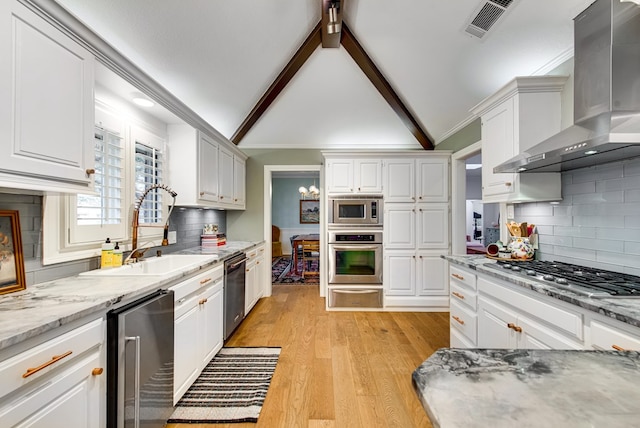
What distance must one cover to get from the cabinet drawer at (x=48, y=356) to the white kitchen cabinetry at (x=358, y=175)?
9.97 ft

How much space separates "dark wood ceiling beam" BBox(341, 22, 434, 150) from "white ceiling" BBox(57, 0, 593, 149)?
0.07m

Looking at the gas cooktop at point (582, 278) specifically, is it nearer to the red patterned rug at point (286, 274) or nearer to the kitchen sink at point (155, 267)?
the kitchen sink at point (155, 267)

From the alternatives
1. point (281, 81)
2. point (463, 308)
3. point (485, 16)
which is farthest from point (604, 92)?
point (281, 81)

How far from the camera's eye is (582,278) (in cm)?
153

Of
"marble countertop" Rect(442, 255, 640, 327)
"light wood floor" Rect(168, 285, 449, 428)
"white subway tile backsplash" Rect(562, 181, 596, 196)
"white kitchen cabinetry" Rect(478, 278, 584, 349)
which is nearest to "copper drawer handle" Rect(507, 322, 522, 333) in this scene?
"white kitchen cabinetry" Rect(478, 278, 584, 349)

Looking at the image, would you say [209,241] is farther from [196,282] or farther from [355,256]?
[355,256]

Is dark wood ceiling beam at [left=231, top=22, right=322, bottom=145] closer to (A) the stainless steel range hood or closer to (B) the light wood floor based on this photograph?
(A) the stainless steel range hood

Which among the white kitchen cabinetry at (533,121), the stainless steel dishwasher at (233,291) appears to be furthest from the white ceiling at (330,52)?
the stainless steel dishwasher at (233,291)

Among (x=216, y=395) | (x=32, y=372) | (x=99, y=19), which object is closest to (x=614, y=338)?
(x=32, y=372)

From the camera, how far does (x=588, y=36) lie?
1.66 m

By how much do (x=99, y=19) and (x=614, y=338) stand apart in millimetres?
3436

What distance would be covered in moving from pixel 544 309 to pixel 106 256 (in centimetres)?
268

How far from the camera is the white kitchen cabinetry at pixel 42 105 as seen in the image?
3.60 feet

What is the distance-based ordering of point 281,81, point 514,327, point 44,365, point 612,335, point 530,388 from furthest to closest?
point 281,81 < point 514,327 < point 612,335 < point 44,365 < point 530,388
